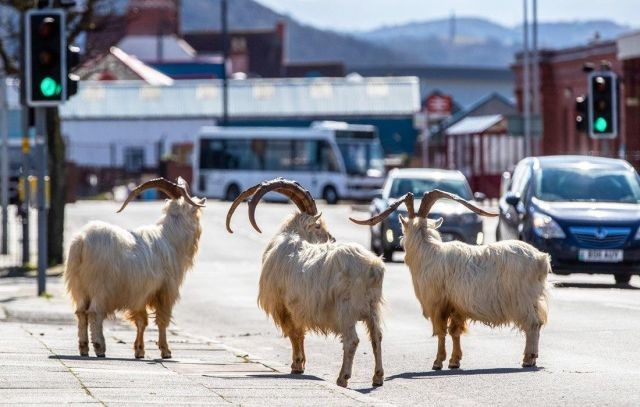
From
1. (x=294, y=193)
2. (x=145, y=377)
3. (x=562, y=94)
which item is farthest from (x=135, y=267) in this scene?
(x=562, y=94)

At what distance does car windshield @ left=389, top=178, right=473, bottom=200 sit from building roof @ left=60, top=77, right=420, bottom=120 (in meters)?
63.8

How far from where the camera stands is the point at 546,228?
2295 centimetres

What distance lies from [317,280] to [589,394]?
241cm

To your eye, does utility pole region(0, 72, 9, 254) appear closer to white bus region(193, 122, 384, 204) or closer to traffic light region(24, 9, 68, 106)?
traffic light region(24, 9, 68, 106)

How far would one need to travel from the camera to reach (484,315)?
45.7ft

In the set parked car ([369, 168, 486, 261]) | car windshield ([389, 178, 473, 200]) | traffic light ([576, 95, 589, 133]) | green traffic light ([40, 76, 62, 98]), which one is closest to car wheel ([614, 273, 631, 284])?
parked car ([369, 168, 486, 261])

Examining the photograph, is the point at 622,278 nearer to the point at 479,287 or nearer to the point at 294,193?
the point at 479,287

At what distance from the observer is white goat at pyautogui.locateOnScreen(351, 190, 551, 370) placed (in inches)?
544

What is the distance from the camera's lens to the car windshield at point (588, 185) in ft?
78.0

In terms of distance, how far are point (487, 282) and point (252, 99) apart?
8360cm

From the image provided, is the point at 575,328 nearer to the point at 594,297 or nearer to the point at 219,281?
the point at 594,297

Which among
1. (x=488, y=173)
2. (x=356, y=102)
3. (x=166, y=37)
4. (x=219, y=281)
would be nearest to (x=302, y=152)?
(x=488, y=173)

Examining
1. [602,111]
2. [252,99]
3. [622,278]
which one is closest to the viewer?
[622,278]

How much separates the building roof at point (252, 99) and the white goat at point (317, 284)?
266ft
